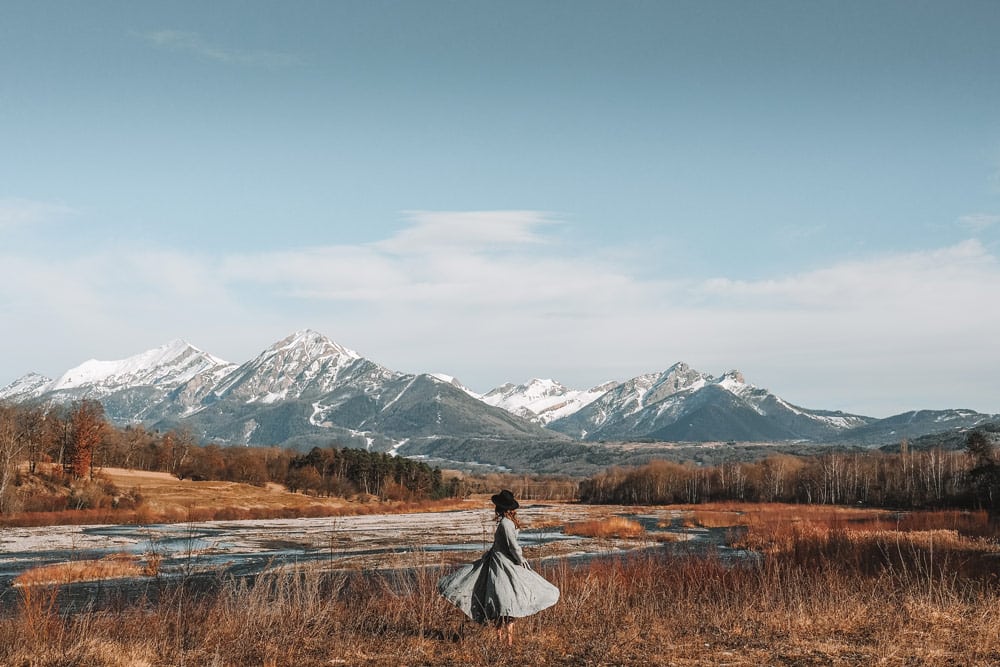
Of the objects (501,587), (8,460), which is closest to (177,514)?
(8,460)

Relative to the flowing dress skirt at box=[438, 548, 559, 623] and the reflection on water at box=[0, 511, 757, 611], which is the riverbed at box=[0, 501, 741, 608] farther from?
the flowing dress skirt at box=[438, 548, 559, 623]

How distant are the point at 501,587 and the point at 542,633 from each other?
2012 millimetres

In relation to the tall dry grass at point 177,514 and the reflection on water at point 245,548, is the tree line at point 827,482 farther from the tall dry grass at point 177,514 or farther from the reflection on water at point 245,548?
the tall dry grass at point 177,514

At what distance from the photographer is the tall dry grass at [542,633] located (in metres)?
11.3

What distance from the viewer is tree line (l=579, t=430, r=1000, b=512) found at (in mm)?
98250

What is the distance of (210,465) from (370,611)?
131 metres

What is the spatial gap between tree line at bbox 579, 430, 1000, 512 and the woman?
86.0 metres

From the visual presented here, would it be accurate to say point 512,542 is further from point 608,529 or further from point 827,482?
point 827,482

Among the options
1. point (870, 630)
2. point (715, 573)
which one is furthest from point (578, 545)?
point (870, 630)

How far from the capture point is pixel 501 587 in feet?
37.3

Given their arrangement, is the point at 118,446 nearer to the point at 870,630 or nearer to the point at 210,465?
the point at 210,465

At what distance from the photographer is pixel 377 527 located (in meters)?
69.2

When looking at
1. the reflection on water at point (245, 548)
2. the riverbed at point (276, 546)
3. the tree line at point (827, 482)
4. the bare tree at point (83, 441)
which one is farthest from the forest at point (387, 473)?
the reflection on water at point (245, 548)

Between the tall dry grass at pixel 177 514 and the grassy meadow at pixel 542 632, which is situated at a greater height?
the grassy meadow at pixel 542 632
